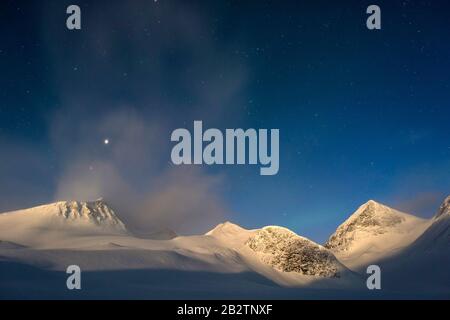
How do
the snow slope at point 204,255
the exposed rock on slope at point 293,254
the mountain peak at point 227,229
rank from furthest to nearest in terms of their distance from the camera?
the mountain peak at point 227,229 < the exposed rock on slope at point 293,254 < the snow slope at point 204,255

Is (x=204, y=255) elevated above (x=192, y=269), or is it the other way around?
(x=204, y=255)

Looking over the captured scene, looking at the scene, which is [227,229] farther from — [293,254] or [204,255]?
[204,255]

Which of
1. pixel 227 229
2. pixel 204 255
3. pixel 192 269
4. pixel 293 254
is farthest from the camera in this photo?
pixel 227 229

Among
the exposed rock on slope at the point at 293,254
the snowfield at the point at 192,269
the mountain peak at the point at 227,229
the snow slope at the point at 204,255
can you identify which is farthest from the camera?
the mountain peak at the point at 227,229

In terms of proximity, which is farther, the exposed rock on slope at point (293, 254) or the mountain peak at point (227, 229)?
the mountain peak at point (227, 229)

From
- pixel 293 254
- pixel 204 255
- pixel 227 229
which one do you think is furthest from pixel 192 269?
pixel 227 229

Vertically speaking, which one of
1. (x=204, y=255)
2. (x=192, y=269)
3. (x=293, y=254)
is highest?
(x=204, y=255)

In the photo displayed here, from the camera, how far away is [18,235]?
172 meters

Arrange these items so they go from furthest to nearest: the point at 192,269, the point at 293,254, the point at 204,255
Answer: the point at 293,254 → the point at 204,255 → the point at 192,269

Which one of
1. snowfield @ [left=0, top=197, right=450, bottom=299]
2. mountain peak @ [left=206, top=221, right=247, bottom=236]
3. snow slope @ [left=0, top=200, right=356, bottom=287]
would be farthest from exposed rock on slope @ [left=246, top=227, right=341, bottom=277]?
mountain peak @ [left=206, top=221, right=247, bottom=236]

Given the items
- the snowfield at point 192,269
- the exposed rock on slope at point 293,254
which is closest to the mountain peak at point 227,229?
the snowfield at point 192,269

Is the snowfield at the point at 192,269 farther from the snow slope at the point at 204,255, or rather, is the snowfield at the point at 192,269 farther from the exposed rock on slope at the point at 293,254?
the exposed rock on slope at the point at 293,254

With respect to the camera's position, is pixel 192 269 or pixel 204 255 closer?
pixel 192 269
